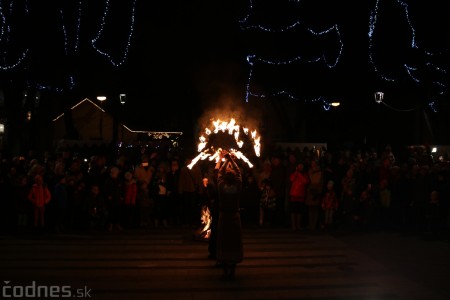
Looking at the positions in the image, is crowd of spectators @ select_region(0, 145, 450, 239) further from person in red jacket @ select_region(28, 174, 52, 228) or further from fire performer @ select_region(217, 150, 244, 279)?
fire performer @ select_region(217, 150, 244, 279)

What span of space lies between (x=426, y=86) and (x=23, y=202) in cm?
1993

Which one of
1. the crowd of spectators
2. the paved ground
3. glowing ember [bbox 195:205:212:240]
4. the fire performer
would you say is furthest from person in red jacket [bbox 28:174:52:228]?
the fire performer

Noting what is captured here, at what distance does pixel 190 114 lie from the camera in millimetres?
30438

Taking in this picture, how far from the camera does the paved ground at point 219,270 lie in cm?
1012

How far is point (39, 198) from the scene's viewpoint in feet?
52.4

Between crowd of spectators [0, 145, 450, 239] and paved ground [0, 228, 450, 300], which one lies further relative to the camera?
crowd of spectators [0, 145, 450, 239]

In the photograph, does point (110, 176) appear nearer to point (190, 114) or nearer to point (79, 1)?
point (79, 1)

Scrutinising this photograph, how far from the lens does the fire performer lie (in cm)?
1095

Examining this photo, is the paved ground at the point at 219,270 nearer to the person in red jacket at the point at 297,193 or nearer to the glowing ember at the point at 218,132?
the person in red jacket at the point at 297,193

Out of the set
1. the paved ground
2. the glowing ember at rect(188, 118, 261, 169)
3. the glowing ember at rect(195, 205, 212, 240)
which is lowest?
the paved ground

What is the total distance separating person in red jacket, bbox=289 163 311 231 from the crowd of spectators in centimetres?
→ 7

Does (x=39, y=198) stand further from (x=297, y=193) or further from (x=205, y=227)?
(x=297, y=193)

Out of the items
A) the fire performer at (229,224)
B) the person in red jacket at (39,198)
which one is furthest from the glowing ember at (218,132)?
the person in red jacket at (39,198)

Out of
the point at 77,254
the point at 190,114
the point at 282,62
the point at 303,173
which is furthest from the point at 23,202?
the point at 282,62
